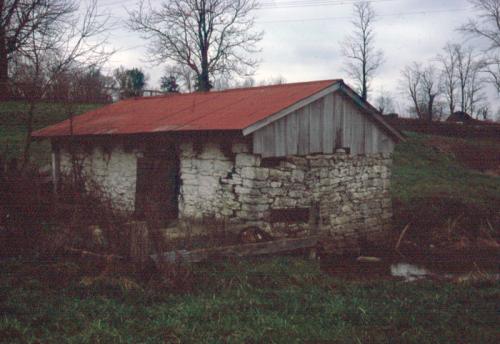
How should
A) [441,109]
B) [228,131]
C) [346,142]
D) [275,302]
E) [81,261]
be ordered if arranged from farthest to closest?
1. [441,109]
2. [346,142]
3. [228,131]
4. [81,261]
5. [275,302]

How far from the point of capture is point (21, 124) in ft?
88.2

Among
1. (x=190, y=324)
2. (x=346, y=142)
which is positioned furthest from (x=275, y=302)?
(x=346, y=142)

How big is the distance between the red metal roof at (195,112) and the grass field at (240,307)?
3.88m

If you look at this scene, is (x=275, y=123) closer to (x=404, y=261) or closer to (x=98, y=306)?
(x=404, y=261)

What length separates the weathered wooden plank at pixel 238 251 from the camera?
7371 mm

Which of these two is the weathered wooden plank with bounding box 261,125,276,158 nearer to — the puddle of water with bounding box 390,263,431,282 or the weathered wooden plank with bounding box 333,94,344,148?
the weathered wooden plank with bounding box 333,94,344,148

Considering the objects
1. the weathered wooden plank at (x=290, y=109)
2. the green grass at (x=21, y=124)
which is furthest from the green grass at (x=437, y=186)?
the green grass at (x=21, y=124)

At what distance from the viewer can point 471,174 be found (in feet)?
82.3

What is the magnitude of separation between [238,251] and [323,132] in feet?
16.5

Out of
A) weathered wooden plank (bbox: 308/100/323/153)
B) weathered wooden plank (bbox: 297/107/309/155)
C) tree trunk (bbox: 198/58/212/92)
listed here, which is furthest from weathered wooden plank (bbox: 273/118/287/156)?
tree trunk (bbox: 198/58/212/92)

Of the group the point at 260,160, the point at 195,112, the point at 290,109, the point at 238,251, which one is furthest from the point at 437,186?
the point at 238,251

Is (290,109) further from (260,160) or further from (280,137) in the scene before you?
(260,160)

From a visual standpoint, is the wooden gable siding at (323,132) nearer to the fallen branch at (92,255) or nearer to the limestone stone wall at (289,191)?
the limestone stone wall at (289,191)

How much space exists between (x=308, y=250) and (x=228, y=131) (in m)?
3.28
